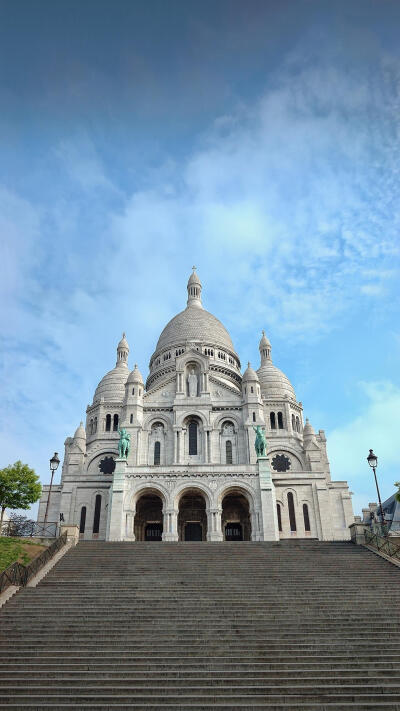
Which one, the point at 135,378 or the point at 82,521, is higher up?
the point at 135,378

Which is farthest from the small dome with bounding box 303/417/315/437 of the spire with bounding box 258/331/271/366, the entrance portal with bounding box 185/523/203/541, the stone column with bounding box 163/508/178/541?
the stone column with bounding box 163/508/178/541

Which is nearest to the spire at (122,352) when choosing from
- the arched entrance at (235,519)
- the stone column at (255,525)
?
the arched entrance at (235,519)

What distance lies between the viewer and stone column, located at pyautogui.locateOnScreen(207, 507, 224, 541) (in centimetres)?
3572

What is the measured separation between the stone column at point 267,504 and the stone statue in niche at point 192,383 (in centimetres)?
953

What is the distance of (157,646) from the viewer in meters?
14.4

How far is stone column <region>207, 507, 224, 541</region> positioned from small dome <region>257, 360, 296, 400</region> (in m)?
20.7

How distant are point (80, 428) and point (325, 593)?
37545mm

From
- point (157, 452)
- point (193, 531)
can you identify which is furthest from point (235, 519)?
point (157, 452)

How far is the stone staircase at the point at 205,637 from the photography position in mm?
12086

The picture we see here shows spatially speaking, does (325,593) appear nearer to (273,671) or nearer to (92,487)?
(273,671)

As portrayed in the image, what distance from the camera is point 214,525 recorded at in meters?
36.1

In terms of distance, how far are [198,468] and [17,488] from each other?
12.5m

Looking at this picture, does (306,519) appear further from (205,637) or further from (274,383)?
(205,637)

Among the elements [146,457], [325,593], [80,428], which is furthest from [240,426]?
[325,593]
